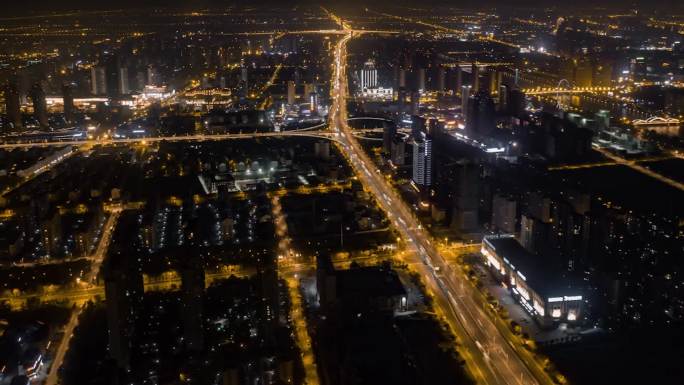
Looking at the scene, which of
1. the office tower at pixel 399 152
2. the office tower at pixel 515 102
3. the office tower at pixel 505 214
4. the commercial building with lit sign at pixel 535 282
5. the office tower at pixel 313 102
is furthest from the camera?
the office tower at pixel 313 102

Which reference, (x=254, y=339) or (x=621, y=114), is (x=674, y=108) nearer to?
(x=621, y=114)

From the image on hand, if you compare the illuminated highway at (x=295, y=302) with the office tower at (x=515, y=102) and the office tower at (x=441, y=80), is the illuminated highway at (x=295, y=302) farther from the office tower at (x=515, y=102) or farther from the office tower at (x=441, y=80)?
the office tower at (x=441, y=80)

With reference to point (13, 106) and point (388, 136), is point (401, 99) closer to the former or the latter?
point (388, 136)

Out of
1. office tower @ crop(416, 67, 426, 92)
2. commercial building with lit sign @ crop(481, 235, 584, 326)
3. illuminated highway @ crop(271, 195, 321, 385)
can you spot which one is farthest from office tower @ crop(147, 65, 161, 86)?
commercial building with lit sign @ crop(481, 235, 584, 326)

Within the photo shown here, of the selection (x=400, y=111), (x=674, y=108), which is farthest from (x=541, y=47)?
(x=400, y=111)

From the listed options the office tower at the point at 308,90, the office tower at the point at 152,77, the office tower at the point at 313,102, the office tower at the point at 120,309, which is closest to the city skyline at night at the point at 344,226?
the office tower at the point at 120,309
